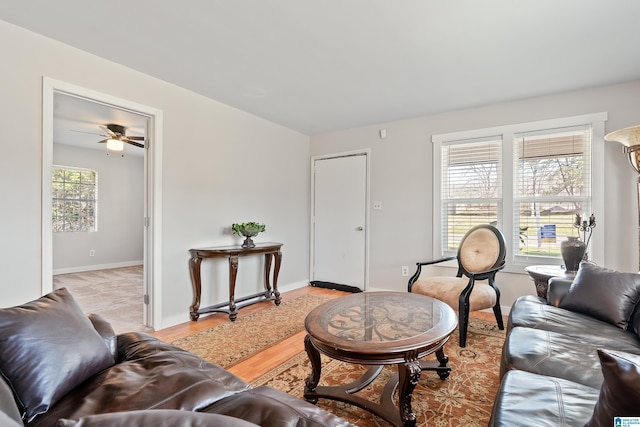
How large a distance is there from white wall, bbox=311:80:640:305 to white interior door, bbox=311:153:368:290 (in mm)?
180

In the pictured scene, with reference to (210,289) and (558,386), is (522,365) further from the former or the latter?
(210,289)

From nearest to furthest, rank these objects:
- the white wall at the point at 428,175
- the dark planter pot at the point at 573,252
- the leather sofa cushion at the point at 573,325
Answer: the leather sofa cushion at the point at 573,325 → the dark planter pot at the point at 573,252 → the white wall at the point at 428,175

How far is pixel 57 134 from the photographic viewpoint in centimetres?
498

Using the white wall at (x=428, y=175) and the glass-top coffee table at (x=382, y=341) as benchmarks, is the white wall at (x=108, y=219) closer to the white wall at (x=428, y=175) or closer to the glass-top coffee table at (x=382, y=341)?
the white wall at (x=428, y=175)

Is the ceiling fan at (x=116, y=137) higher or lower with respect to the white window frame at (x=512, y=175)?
higher

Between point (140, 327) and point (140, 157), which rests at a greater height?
point (140, 157)

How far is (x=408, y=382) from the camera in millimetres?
1498

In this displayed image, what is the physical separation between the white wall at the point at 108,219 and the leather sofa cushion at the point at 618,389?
292 inches

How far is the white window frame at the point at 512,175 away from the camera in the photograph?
9.74ft

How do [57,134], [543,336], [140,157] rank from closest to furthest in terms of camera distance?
[543,336]
[57,134]
[140,157]

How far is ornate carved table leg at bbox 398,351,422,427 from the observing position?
149cm

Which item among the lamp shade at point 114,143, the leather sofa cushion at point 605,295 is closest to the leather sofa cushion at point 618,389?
the leather sofa cushion at point 605,295

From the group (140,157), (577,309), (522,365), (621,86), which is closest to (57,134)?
(140,157)

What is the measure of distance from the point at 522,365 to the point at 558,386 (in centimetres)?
21
